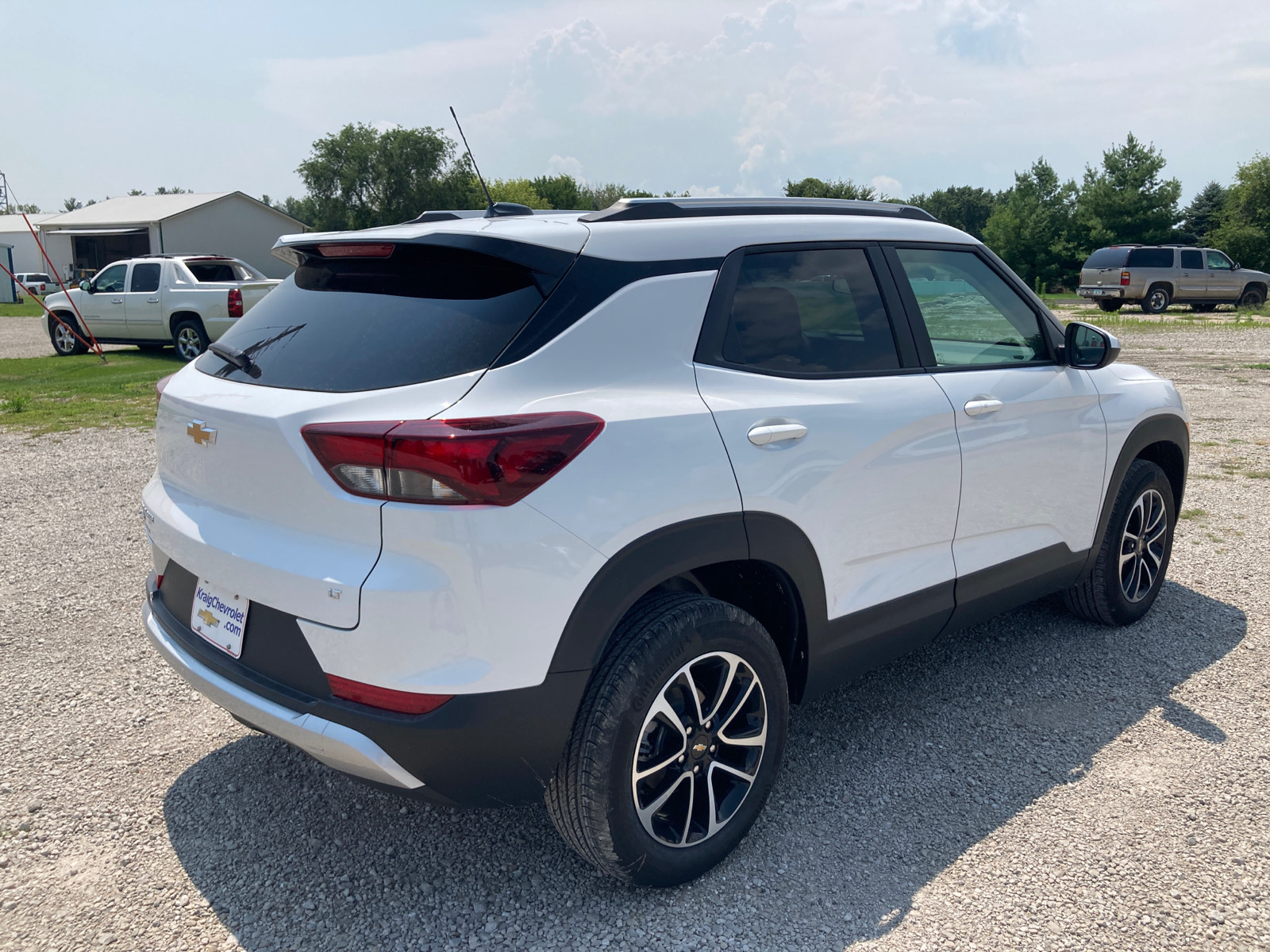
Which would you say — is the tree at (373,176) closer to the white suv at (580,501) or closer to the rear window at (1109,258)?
the rear window at (1109,258)

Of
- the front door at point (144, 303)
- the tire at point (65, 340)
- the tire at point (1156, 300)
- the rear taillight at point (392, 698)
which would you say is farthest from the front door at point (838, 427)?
the tire at point (1156, 300)

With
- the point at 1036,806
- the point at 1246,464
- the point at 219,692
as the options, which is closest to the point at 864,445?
the point at 1036,806

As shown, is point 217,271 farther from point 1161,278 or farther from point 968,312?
point 1161,278

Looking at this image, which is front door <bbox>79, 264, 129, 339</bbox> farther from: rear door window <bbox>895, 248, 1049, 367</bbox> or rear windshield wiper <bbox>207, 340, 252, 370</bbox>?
rear door window <bbox>895, 248, 1049, 367</bbox>

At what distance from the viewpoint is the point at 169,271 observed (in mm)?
16844

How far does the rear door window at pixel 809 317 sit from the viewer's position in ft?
9.29

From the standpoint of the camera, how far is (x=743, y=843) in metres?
2.93

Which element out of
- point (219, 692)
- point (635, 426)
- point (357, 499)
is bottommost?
point (219, 692)

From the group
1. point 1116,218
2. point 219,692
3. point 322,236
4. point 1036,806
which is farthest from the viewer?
point 1116,218

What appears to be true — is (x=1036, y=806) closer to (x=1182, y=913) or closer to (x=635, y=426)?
(x=1182, y=913)

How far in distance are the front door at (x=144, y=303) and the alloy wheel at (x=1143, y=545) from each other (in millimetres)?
16644

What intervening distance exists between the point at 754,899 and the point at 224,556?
67.5 inches

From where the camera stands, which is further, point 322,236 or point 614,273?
point 322,236

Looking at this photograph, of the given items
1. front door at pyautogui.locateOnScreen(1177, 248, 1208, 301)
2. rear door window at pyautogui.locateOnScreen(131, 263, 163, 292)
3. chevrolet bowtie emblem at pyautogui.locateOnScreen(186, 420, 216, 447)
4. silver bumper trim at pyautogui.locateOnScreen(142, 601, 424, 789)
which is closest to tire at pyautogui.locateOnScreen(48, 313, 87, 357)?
rear door window at pyautogui.locateOnScreen(131, 263, 163, 292)
